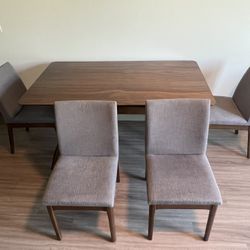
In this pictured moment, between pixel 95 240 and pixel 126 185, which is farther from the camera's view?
pixel 126 185

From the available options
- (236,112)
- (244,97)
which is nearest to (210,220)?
(236,112)

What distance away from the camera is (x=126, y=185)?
2.15 m

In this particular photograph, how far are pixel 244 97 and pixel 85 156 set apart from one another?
1.43 m

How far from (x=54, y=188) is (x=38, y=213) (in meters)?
0.48

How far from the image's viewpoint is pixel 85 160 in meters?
1.81

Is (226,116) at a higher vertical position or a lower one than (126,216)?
higher

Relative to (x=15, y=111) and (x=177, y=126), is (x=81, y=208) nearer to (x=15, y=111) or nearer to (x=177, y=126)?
(x=177, y=126)

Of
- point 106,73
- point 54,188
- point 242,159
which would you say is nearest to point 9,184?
point 54,188

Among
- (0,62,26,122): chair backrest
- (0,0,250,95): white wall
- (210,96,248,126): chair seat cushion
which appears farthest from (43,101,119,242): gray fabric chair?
(0,0,250,95): white wall

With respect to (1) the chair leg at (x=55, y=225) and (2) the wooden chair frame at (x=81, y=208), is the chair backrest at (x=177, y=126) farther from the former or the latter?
(1) the chair leg at (x=55, y=225)

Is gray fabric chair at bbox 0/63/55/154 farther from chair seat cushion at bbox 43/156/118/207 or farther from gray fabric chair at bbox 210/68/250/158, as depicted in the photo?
gray fabric chair at bbox 210/68/250/158

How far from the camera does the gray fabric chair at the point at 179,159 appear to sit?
4.97 feet

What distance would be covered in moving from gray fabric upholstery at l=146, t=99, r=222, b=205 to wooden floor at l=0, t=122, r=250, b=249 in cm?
39

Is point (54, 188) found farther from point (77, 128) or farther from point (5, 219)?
point (5, 219)
